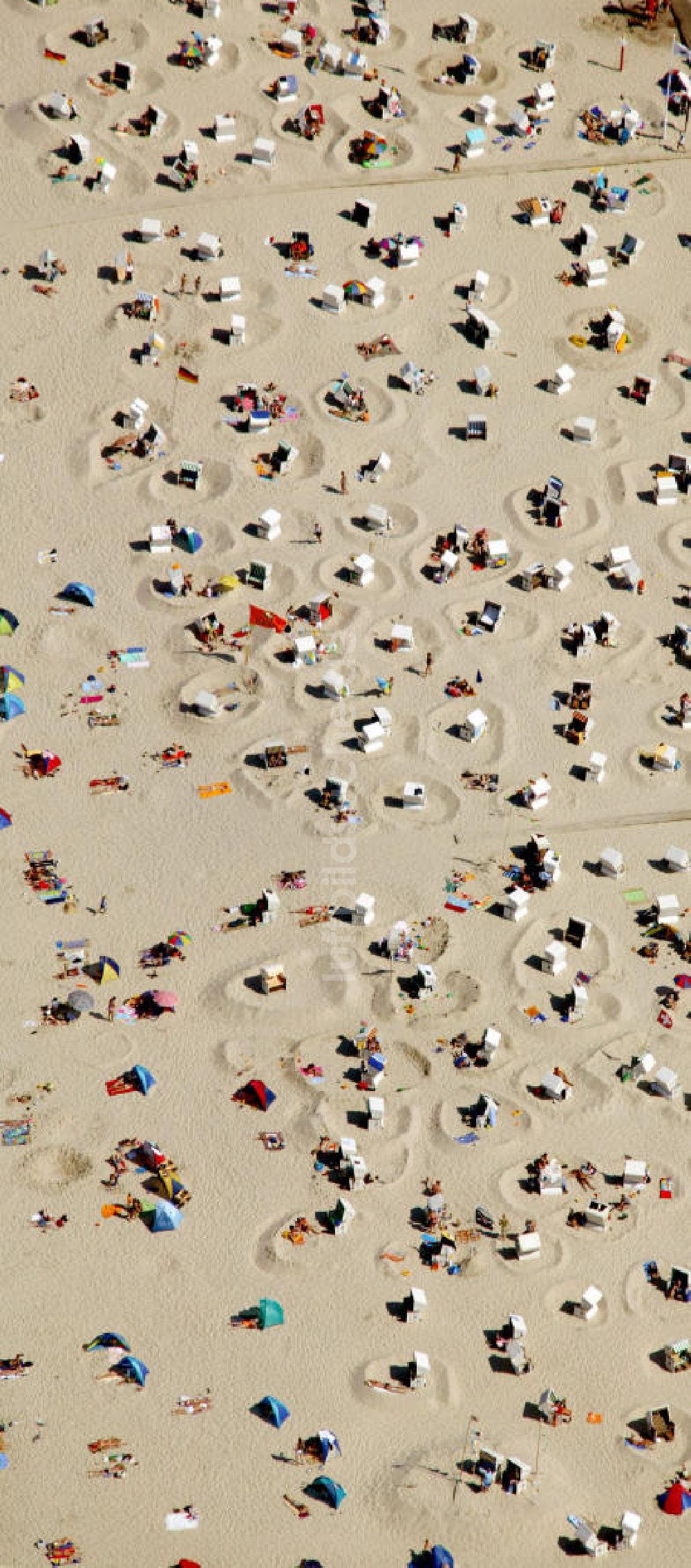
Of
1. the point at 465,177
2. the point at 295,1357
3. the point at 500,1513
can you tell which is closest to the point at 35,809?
the point at 295,1357

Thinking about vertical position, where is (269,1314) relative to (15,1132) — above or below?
below

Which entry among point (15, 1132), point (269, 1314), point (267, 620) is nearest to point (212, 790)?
point (267, 620)

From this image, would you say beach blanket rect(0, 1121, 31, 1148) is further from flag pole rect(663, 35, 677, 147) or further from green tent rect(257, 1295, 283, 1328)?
flag pole rect(663, 35, 677, 147)

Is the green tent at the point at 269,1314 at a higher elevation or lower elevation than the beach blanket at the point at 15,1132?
lower

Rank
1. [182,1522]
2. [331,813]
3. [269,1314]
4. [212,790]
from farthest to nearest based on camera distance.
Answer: [212,790]
[331,813]
[269,1314]
[182,1522]

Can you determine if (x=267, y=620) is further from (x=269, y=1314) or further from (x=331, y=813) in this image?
(x=269, y=1314)

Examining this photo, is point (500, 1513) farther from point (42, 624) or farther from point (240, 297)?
point (240, 297)

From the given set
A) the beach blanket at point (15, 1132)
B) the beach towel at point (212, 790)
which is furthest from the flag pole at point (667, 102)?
the beach blanket at point (15, 1132)

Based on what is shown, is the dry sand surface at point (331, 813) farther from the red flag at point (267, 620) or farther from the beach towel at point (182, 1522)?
the red flag at point (267, 620)

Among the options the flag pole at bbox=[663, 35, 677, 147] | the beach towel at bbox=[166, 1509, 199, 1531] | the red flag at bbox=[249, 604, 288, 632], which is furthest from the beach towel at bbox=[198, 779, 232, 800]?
the flag pole at bbox=[663, 35, 677, 147]
